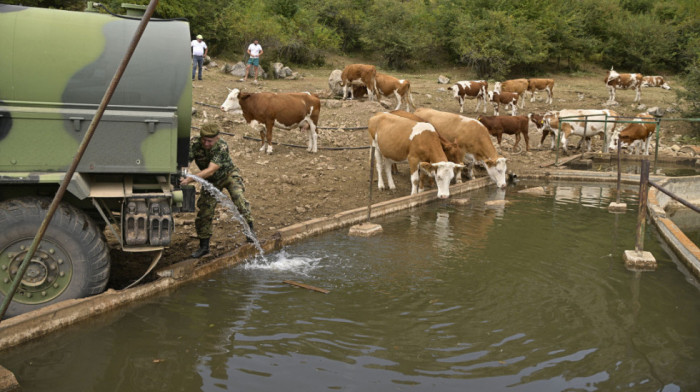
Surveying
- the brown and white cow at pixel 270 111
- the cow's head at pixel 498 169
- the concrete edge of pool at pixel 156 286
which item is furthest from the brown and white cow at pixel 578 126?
the concrete edge of pool at pixel 156 286

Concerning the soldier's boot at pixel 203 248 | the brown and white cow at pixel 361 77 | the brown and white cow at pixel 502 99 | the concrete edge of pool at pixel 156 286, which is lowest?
the concrete edge of pool at pixel 156 286

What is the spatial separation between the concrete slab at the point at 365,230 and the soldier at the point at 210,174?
2141mm

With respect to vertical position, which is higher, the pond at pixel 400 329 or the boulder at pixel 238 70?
the boulder at pixel 238 70

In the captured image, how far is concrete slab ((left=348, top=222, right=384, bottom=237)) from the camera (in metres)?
9.22

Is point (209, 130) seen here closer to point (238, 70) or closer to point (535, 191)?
point (535, 191)

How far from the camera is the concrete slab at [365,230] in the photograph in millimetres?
9219

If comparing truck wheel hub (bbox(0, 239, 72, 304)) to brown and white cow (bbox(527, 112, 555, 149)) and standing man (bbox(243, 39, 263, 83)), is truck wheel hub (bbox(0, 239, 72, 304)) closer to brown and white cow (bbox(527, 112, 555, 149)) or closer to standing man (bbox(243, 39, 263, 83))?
brown and white cow (bbox(527, 112, 555, 149))

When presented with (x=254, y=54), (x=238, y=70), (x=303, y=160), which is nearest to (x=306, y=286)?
(x=303, y=160)

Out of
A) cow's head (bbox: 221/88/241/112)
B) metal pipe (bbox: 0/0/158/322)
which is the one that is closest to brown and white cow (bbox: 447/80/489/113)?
cow's head (bbox: 221/88/241/112)

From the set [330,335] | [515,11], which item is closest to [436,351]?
[330,335]

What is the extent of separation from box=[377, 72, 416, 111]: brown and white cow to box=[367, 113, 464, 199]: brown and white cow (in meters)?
9.38

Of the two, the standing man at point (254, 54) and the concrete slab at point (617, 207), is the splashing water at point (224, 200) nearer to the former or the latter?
the concrete slab at point (617, 207)

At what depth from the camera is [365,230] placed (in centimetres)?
925

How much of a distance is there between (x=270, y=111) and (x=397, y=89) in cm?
865
